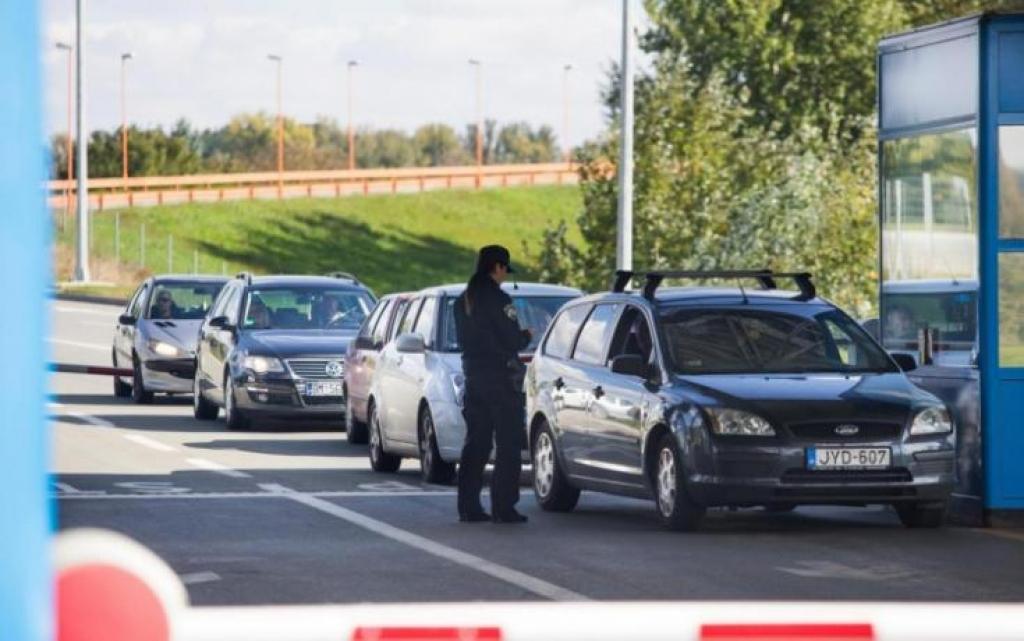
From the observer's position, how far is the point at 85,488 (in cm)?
1967

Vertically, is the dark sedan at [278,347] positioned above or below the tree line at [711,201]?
below

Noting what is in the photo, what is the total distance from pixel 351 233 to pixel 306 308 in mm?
83840

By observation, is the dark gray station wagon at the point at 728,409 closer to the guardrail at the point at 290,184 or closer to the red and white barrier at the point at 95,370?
the red and white barrier at the point at 95,370

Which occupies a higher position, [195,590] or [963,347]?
[963,347]

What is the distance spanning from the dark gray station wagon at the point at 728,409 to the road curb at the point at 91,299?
177ft

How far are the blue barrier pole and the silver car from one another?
29822 mm

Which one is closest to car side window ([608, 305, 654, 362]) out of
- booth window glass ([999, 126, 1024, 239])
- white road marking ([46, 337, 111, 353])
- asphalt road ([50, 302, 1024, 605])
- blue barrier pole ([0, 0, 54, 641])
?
asphalt road ([50, 302, 1024, 605])

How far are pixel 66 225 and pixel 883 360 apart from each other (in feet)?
252

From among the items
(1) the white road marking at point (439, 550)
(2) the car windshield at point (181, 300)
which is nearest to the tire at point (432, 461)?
(1) the white road marking at point (439, 550)

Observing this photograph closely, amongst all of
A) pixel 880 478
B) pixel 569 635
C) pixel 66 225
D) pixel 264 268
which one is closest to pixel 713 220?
pixel 880 478

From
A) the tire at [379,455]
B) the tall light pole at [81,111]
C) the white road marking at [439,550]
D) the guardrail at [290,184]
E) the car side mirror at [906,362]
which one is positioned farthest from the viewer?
the guardrail at [290,184]

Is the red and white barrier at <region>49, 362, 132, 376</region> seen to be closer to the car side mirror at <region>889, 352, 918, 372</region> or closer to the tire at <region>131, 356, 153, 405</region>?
the tire at <region>131, 356, 153, 405</region>

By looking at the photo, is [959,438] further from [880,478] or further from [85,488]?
[85,488]

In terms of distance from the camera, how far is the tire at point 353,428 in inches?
988
